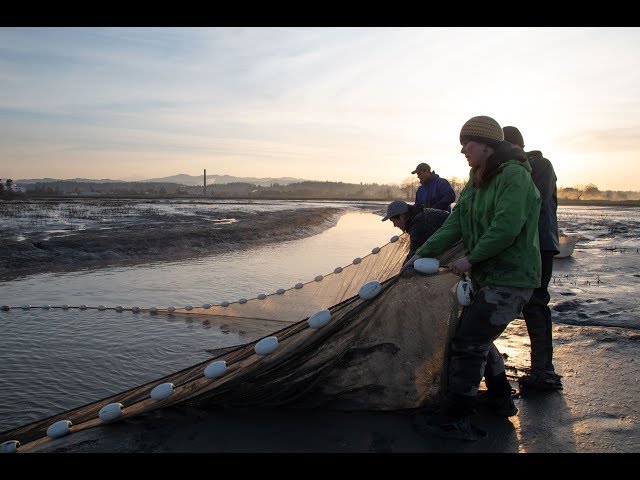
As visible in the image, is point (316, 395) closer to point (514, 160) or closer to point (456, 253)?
point (456, 253)

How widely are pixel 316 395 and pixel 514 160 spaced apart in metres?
1.90

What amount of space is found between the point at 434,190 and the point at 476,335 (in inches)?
131

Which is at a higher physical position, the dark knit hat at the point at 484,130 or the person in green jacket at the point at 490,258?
the dark knit hat at the point at 484,130

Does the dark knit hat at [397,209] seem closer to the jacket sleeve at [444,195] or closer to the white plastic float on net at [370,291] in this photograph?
the white plastic float on net at [370,291]

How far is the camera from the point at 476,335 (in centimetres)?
284

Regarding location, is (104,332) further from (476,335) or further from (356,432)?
(476,335)


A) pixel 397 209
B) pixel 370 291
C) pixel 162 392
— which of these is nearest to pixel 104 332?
pixel 162 392

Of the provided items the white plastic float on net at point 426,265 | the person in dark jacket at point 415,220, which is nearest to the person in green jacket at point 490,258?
the white plastic float on net at point 426,265

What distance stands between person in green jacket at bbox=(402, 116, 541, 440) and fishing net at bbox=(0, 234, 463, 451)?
275mm

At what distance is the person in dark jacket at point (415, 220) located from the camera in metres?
4.14

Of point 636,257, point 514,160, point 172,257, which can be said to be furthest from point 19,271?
point 636,257

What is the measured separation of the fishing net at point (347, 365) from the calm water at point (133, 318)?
1547mm

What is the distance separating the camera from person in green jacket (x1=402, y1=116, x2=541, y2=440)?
272 cm

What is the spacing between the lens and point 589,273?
34.6ft
